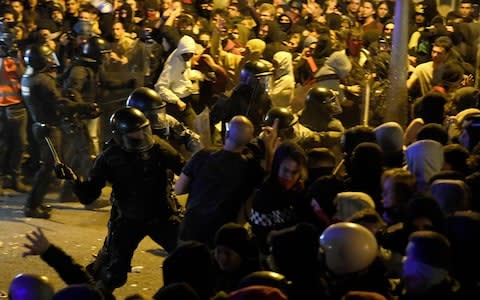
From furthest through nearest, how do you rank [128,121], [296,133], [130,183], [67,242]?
[67,242], [296,133], [130,183], [128,121]

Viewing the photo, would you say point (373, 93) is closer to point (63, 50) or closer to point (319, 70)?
point (319, 70)

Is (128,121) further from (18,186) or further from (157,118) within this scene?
(18,186)

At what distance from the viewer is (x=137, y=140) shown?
21.5 feet

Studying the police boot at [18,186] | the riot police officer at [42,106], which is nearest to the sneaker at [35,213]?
the riot police officer at [42,106]

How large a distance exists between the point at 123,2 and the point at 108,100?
146 inches

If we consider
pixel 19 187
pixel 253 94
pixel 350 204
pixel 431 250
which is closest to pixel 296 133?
pixel 253 94

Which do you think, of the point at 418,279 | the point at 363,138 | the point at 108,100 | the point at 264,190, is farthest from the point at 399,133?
the point at 108,100

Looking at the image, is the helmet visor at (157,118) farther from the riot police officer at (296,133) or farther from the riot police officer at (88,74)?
the riot police officer at (88,74)

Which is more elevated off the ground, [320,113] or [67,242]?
[320,113]

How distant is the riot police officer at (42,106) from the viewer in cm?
975

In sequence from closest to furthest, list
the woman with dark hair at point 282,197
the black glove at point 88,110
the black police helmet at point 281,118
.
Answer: the woman with dark hair at point 282,197 → the black police helmet at point 281,118 → the black glove at point 88,110

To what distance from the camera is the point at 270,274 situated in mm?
4645

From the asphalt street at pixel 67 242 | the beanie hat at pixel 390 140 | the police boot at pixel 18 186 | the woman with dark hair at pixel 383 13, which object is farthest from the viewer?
the woman with dark hair at pixel 383 13

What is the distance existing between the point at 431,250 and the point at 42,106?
6.04m
